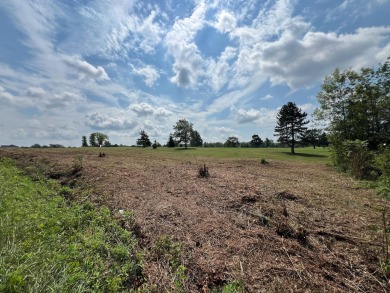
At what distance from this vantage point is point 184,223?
14.7ft

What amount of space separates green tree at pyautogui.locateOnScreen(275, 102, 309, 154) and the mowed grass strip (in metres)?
44.4

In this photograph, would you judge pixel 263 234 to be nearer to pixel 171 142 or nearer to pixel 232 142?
pixel 171 142

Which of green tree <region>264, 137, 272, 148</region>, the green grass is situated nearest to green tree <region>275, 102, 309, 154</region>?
the green grass

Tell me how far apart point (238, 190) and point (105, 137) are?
7450cm

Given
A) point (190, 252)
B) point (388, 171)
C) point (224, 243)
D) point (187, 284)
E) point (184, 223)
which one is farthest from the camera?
point (388, 171)

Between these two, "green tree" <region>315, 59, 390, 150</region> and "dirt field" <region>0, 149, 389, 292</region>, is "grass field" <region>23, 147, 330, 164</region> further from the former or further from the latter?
"dirt field" <region>0, 149, 389, 292</region>

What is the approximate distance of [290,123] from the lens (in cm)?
4428

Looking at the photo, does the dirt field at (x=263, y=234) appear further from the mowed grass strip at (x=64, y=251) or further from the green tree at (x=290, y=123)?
the green tree at (x=290, y=123)

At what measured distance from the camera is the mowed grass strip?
7.93 ft

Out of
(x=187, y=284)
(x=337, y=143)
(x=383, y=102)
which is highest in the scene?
(x=383, y=102)

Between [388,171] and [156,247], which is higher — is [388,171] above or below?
above

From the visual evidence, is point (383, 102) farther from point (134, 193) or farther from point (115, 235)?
point (115, 235)

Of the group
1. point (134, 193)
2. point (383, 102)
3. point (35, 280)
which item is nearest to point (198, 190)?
point (134, 193)

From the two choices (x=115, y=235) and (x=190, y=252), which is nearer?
(x=190, y=252)
